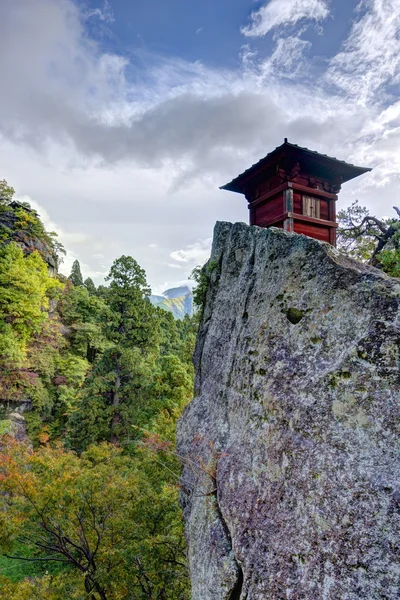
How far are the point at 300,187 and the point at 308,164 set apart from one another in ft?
2.07

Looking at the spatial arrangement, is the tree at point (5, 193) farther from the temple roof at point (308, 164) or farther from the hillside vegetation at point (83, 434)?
the temple roof at point (308, 164)

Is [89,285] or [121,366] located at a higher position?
[89,285]

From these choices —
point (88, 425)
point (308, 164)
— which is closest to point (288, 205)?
point (308, 164)

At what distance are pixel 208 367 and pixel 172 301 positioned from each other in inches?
4462

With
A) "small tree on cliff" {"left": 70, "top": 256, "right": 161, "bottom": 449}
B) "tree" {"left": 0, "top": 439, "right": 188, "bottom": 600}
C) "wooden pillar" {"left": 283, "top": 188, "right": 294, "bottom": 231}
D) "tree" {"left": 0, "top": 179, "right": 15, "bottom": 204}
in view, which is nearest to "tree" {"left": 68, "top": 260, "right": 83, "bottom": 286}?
"tree" {"left": 0, "top": 179, "right": 15, "bottom": 204}

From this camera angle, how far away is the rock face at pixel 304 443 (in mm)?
3482

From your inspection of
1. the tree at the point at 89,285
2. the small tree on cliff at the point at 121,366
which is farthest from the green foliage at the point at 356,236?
the tree at the point at 89,285

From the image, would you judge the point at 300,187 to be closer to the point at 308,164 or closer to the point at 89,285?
the point at 308,164

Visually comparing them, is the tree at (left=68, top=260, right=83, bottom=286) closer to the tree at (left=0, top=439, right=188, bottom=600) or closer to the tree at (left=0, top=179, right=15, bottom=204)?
the tree at (left=0, top=179, right=15, bottom=204)

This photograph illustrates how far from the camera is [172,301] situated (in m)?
121

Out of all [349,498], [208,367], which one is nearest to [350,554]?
[349,498]

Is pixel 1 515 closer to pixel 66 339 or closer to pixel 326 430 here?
pixel 326 430

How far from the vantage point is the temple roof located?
7.61m

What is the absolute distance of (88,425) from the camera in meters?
17.5
